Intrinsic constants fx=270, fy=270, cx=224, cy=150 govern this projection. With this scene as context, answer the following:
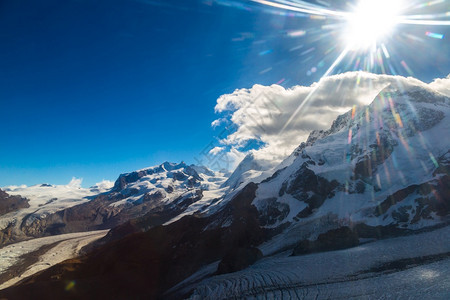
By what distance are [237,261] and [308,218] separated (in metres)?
32.5

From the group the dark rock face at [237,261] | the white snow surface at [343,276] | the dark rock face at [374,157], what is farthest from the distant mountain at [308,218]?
the white snow surface at [343,276]

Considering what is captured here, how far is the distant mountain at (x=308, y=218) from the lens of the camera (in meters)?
49.2

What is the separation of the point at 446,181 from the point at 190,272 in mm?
65341

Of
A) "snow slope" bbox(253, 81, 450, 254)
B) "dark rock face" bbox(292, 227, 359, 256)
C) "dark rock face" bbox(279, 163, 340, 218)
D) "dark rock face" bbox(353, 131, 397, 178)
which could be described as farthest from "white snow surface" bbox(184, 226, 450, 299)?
"dark rock face" bbox(353, 131, 397, 178)

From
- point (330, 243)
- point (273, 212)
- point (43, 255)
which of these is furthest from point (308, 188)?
point (43, 255)

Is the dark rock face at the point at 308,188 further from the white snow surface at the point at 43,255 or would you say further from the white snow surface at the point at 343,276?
the white snow surface at the point at 43,255

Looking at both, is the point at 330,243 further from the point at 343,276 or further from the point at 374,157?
the point at 374,157

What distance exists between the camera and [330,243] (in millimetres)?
56906

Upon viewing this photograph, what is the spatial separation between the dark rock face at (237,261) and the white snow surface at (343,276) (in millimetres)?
1891

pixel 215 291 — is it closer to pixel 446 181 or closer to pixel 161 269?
pixel 161 269

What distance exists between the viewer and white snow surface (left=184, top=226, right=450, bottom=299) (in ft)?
104

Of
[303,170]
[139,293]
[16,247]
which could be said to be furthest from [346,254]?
[16,247]

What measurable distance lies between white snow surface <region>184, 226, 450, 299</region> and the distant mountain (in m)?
0.60

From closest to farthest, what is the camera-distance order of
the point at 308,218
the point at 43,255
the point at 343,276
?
the point at 343,276, the point at 308,218, the point at 43,255
